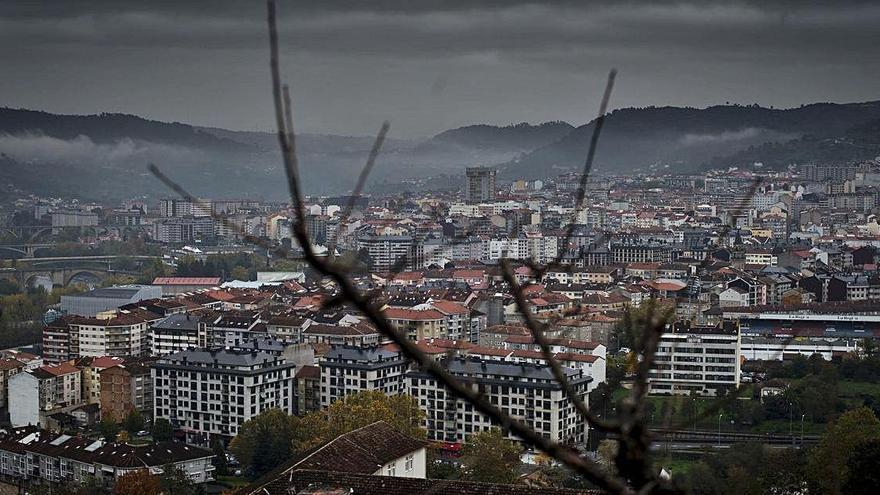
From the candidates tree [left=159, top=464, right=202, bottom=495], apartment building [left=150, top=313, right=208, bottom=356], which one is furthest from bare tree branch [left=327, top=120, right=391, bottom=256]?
apartment building [left=150, top=313, right=208, bottom=356]

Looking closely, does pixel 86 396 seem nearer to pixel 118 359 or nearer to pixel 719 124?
pixel 118 359

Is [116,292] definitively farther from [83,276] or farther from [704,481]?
[704,481]

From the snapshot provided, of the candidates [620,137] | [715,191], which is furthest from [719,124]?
[715,191]

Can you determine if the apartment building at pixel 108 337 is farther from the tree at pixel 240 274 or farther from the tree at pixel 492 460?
the tree at pixel 240 274

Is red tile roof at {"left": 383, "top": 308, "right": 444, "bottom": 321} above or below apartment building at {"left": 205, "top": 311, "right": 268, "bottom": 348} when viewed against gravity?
above

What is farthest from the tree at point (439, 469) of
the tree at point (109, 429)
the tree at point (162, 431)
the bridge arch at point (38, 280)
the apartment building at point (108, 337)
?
the bridge arch at point (38, 280)

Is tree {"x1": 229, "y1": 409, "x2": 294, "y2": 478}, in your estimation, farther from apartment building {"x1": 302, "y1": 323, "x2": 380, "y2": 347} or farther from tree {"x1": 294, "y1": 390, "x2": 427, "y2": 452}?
apartment building {"x1": 302, "y1": 323, "x2": 380, "y2": 347}
